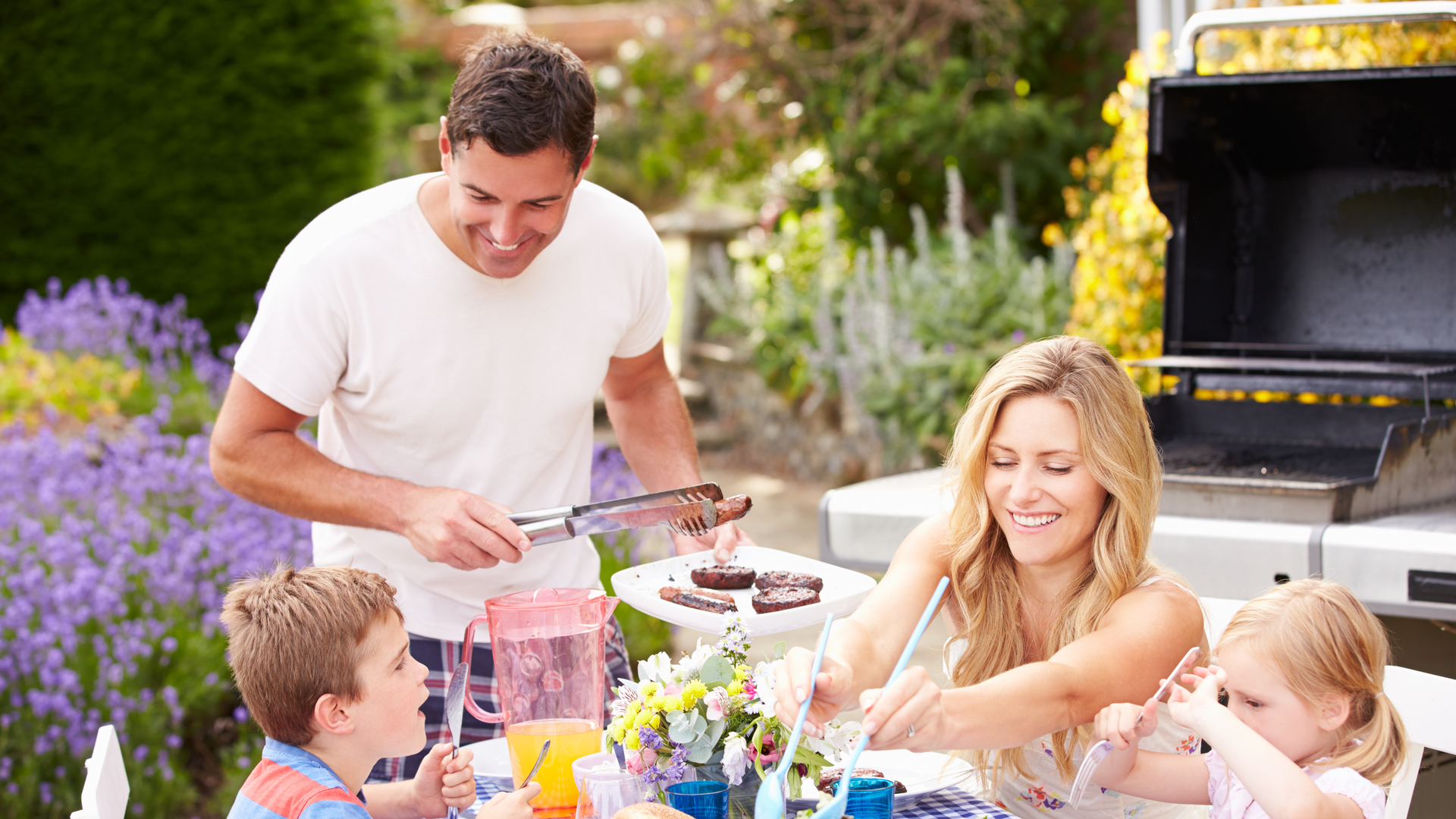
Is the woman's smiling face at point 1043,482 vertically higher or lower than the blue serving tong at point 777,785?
higher

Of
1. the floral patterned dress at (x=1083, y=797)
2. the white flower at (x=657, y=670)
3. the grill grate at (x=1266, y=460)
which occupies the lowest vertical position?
the floral patterned dress at (x=1083, y=797)

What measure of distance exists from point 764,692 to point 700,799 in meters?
0.16

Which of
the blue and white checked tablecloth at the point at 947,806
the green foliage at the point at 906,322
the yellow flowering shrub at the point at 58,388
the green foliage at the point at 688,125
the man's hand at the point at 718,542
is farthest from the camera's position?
the green foliage at the point at 688,125

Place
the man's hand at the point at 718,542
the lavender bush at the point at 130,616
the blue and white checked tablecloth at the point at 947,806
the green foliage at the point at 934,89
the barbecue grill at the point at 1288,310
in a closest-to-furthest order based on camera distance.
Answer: the blue and white checked tablecloth at the point at 947,806, the man's hand at the point at 718,542, the barbecue grill at the point at 1288,310, the lavender bush at the point at 130,616, the green foliage at the point at 934,89

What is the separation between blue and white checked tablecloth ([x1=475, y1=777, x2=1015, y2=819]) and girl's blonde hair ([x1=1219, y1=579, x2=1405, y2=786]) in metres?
0.44

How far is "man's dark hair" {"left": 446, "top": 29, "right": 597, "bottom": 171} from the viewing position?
199cm

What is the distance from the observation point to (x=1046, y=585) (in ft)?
6.81

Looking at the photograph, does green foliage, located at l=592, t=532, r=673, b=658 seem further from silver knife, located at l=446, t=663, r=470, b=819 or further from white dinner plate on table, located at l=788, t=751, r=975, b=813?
silver knife, located at l=446, t=663, r=470, b=819

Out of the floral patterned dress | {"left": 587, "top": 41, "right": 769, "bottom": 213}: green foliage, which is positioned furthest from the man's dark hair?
{"left": 587, "top": 41, "right": 769, "bottom": 213}: green foliage

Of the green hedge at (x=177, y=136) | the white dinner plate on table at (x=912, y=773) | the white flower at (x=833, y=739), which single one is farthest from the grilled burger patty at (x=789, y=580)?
the green hedge at (x=177, y=136)

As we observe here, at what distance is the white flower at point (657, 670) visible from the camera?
165cm

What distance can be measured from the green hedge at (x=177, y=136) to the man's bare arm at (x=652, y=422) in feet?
23.7

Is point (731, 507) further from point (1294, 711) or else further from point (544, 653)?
point (1294, 711)

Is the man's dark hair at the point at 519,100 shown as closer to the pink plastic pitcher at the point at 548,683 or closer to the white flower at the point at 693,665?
the pink plastic pitcher at the point at 548,683
